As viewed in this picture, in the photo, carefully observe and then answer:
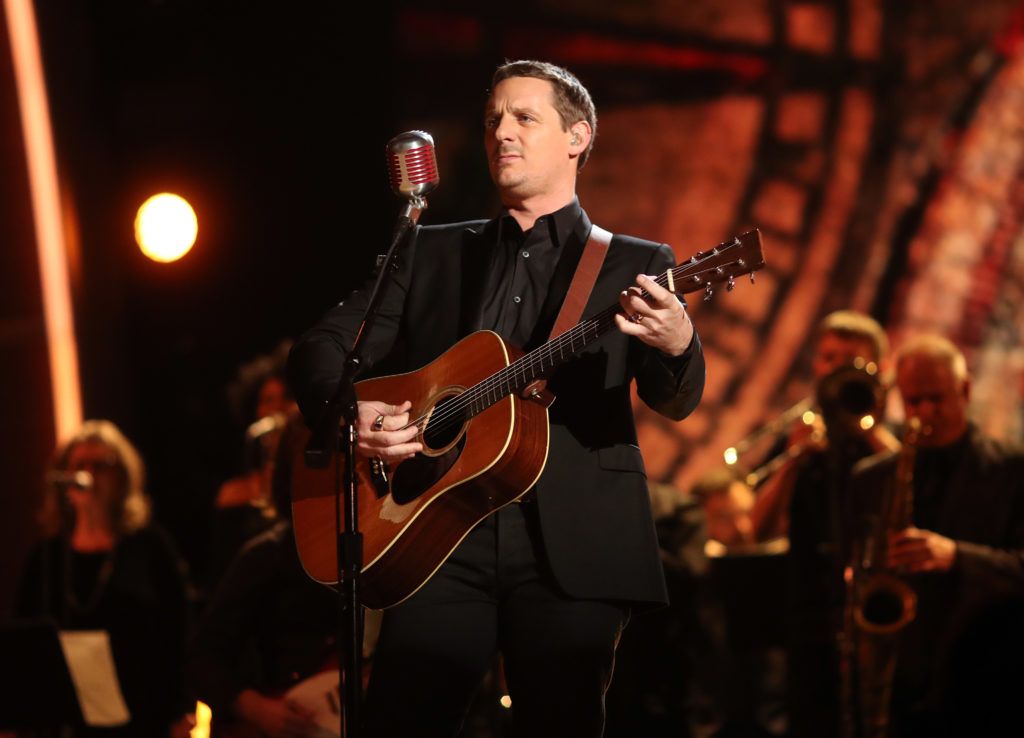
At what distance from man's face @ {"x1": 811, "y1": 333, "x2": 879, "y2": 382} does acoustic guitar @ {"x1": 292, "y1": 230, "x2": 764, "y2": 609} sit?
9.57ft

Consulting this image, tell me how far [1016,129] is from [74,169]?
5.26 meters

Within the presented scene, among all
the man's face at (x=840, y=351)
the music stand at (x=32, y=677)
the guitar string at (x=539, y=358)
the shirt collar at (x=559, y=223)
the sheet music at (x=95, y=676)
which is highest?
the shirt collar at (x=559, y=223)

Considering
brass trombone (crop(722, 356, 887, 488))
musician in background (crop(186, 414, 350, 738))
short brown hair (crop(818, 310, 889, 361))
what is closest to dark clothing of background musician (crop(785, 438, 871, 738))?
brass trombone (crop(722, 356, 887, 488))

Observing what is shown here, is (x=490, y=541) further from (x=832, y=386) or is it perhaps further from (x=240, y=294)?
(x=240, y=294)

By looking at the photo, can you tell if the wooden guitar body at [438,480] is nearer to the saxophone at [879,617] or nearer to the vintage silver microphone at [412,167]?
the vintage silver microphone at [412,167]

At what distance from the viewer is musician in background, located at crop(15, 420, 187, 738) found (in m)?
5.41

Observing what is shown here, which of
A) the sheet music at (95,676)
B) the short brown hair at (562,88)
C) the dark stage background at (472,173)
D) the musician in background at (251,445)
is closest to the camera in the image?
the short brown hair at (562,88)

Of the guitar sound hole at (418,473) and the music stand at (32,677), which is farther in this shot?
the music stand at (32,677)

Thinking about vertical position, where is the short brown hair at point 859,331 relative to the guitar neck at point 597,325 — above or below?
below

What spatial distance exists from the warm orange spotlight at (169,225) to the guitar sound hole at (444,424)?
15.1 ft

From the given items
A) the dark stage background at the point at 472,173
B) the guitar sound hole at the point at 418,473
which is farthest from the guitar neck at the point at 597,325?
the dark stage background at the point at 472,173

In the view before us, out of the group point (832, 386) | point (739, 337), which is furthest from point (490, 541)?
point (739, 337)

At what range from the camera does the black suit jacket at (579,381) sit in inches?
99.0

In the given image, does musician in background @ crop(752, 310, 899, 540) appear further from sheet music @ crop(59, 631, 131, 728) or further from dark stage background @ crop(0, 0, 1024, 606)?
sheet music @ crop(59, 631, 131, 728)
